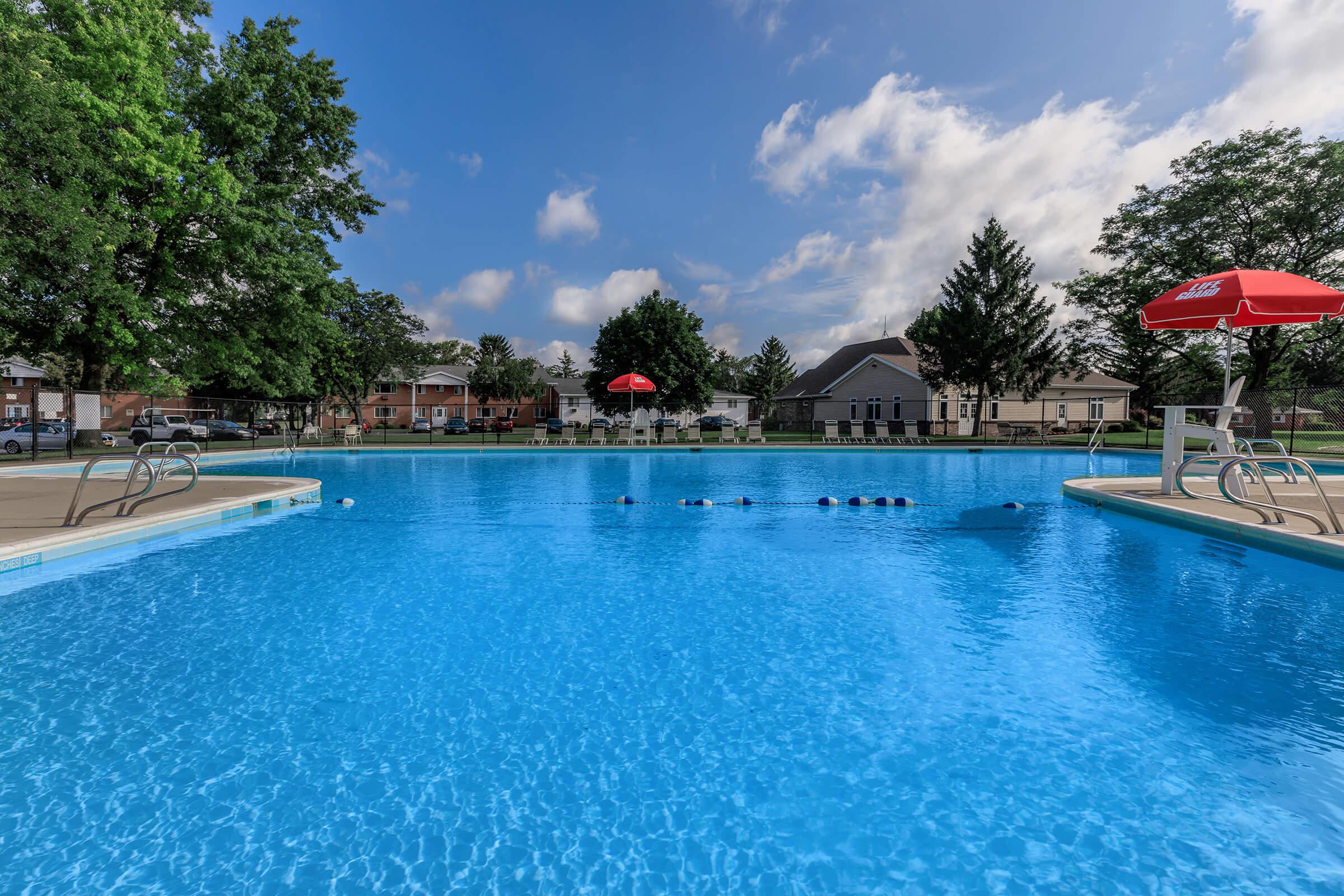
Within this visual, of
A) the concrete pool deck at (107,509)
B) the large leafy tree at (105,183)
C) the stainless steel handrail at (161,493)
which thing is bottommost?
the concrete pool deck at (107,509)

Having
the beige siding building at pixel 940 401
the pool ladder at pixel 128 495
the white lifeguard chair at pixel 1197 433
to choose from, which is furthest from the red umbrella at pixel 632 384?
the white lifeguard chair at pixel 1197 433

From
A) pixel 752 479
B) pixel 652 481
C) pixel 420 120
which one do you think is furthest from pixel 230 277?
pixel 752 479

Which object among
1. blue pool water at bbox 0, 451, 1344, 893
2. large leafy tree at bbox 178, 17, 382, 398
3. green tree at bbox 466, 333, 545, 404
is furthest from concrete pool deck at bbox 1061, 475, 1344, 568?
green tree at bbox 466, 333, 545, 404

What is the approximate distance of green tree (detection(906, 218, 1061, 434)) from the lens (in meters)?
29.3

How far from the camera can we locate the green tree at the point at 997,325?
96.2 ft

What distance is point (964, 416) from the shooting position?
3434cm

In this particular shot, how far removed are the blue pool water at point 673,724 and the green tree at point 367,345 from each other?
104ft

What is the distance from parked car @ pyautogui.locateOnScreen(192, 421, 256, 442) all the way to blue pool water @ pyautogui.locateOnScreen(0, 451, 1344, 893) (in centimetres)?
3093

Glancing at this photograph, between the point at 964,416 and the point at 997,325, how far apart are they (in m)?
6.46

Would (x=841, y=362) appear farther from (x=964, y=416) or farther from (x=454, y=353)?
(x=454, y=353)

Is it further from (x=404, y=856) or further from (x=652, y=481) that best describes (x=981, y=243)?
(x=404, y=856)

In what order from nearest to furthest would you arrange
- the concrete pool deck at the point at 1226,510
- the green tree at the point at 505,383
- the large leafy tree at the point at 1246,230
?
the concrete pool deck at the point at 1226,510, the large leafy tree at the point at 1246,230, the green tree at the point at 505,383

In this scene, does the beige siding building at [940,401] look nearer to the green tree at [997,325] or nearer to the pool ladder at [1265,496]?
the green tree at [997,325]

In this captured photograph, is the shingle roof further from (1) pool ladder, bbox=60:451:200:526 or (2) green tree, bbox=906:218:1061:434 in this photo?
(1) pool ladder, bbox=60:451:200:526
